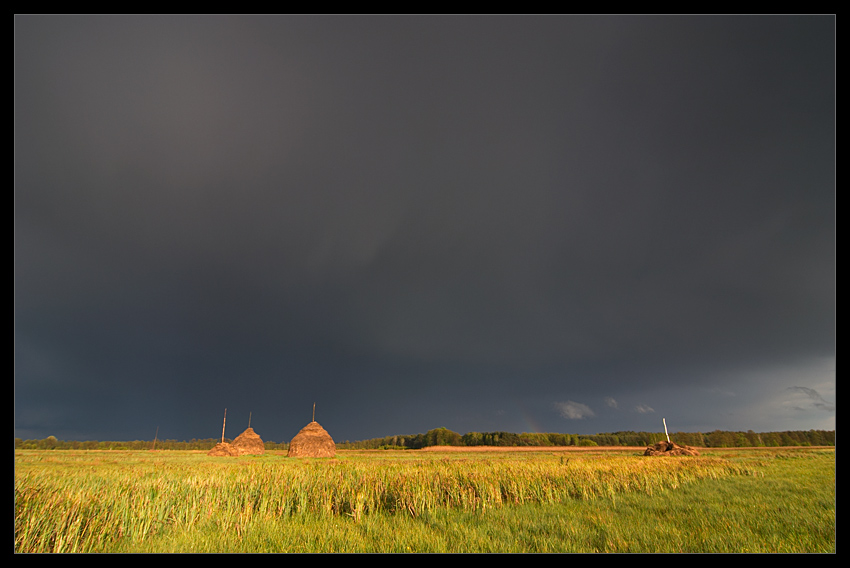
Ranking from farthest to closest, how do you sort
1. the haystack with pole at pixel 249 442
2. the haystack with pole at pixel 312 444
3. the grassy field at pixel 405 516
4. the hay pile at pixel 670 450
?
1. the haystack with pole at pixel 249 442
2. the haystack with pole at pixel 312 444
3. the hay pile at pixel 670 450
4. the grassy field at pixel 405 516

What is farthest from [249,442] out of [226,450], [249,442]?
[226,450]

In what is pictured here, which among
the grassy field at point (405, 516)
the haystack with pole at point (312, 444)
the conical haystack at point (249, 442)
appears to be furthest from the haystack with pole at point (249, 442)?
the grassy field at point (405, 516)

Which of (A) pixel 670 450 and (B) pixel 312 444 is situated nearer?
(A) pixel 670 450

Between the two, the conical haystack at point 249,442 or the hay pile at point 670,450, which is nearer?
the hay pile at point 670,450

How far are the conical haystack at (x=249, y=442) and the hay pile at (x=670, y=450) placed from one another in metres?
53.4

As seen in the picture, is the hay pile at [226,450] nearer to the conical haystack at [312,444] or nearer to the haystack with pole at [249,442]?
the haystack with pole at [249,442]

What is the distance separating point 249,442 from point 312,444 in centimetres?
1222

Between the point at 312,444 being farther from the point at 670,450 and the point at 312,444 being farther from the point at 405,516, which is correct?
the point at 670,450

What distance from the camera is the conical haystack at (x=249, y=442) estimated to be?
48969 mm

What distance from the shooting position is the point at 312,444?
44.8m

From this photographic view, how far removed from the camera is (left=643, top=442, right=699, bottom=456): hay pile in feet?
133
